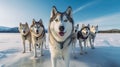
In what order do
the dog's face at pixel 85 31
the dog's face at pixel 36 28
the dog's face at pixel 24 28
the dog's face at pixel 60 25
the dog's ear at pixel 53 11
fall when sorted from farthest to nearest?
the dog's face at pixel 24 28 → the dog's face at pixel 85 31 → the dog's face at pixel 36 28 → the dog's ear at pixel 53 11 → the dog's face at pixel 60 25

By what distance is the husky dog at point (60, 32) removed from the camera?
13.5 feet

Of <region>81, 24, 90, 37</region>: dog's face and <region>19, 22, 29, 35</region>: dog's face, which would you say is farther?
<region>19, 22, 29, 35</region>: dog's face

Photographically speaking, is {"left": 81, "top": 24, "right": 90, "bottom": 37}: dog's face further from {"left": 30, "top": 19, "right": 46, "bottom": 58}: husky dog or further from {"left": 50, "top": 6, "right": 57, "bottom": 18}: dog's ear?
{"left": 50, "top": 6, "right": 57, "bottom": 18}: dog's ear

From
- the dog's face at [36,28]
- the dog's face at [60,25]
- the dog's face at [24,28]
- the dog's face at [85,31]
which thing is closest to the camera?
the dog's face at [60,25]

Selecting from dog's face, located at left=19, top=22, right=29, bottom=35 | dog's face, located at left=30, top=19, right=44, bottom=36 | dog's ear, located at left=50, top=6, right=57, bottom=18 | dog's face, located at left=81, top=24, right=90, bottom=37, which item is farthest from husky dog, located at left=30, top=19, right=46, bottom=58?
dog's ear, located at left=50, top=6, right=57, bottom=18

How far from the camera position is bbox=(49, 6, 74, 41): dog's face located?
160 inches

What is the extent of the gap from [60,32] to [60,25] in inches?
8.0

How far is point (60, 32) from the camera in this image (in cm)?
411

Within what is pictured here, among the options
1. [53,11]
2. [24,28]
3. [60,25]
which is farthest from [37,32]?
[60,25]

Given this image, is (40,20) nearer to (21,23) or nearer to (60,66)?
(21,23)

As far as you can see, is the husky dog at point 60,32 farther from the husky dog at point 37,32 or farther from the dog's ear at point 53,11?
the husky dog at point 37,32

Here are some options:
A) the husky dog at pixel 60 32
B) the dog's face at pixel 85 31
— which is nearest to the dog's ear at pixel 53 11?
the husky dog at pixel 60 32

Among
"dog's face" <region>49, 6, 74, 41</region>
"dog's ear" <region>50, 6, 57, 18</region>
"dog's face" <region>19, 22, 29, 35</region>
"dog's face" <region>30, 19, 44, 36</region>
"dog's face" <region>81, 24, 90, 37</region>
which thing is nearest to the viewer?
"dog's face" <region>49, 6, 74, 41</region>

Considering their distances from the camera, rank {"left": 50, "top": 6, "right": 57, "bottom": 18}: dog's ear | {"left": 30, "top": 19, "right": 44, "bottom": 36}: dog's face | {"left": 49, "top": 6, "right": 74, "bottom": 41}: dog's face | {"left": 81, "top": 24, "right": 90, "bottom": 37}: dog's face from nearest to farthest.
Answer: {"left": 49, "top": 6, "right": 74, "bottom": 41}: dog's face → {"left": 50, "top": 6, "right": 57, "bottom": 18}: dog's ear → {"left": 30, "top": 19, "right": 44, "bottom": 36}: dog's face → {"left": 81, "top": 24, "right": 90, "bottom": 37}: dog's face
